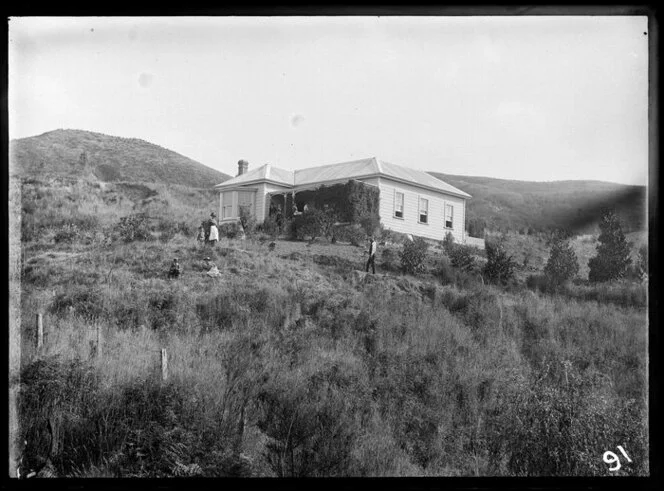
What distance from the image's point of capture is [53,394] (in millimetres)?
5504

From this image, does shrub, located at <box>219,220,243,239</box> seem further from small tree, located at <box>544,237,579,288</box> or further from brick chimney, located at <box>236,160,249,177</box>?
small tree, located at <box>544,237,579,288</box>

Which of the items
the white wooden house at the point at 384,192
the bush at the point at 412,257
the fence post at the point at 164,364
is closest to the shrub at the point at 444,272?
the bush at the point at 412,257

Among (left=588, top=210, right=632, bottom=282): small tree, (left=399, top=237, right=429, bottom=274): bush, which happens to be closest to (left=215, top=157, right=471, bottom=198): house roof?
(left=399, top=237, right=429, bottom=274): bush

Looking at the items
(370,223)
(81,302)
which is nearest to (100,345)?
(81,302)

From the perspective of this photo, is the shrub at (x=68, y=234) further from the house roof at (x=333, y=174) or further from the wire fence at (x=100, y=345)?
the house roof at (x=333, y=174)

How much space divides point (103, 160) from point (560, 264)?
4480mm

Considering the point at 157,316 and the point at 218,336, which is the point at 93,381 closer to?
the point at 157,316

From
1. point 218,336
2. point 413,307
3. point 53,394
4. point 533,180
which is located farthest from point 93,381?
point 533,180

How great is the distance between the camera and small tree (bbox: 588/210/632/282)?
5.97m

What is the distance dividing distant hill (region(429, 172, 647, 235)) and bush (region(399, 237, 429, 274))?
A: 57cm

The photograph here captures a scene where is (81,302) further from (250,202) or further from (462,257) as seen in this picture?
(462,257)

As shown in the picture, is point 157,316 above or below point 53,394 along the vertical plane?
above

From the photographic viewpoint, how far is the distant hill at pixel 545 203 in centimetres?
590
